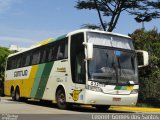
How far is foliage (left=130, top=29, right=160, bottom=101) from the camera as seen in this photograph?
27156mm

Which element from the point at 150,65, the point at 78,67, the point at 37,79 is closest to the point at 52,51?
the point at 37,79

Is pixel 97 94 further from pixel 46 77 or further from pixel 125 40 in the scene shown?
pixel 46 77

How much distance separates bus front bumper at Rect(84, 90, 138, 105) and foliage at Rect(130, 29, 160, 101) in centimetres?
798

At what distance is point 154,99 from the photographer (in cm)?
2730

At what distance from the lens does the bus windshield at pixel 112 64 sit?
18500 millimetres

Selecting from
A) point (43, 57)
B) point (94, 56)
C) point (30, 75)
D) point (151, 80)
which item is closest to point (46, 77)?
point (43, 57)

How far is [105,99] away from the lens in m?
18.5

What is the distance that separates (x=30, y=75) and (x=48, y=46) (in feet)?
10.6

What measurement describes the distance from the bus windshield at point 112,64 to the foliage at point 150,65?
7604 millimetres

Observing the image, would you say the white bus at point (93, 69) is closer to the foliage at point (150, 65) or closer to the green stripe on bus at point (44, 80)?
the green stripe on bus at point (44, 80)

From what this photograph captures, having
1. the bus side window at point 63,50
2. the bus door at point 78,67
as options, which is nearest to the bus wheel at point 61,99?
the bus door at point 78,67

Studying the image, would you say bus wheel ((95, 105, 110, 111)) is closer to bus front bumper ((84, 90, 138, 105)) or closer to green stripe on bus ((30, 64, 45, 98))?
bus front bumper ((84, 90, 138, 105))

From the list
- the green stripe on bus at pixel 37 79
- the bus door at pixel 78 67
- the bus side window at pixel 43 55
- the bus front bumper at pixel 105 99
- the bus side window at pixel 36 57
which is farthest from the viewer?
the bus side window at pixel 36 57

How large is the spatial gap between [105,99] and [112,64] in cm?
150
